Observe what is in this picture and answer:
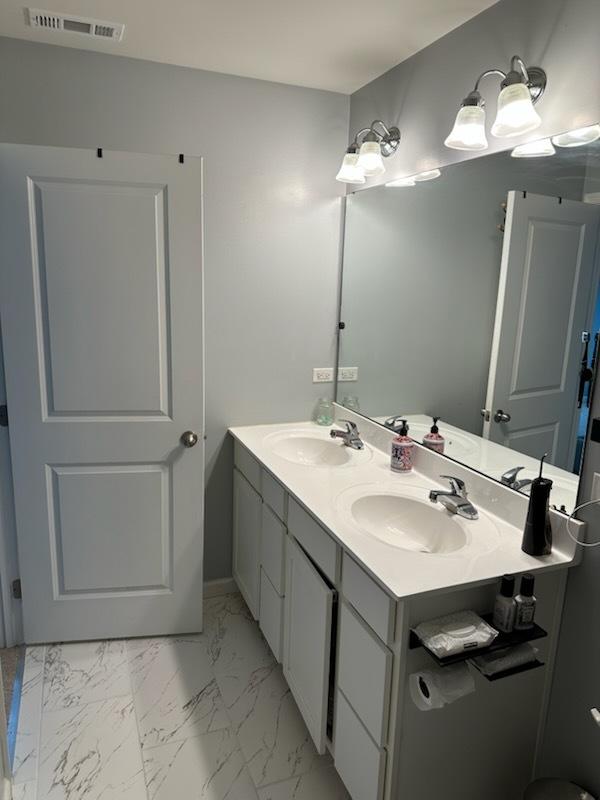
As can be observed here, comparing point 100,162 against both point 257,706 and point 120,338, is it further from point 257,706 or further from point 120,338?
point 257,706

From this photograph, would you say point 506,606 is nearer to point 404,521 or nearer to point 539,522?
point 539,522

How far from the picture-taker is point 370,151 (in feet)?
7.76

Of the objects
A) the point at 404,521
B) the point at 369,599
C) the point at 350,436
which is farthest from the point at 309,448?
the point at 369,599

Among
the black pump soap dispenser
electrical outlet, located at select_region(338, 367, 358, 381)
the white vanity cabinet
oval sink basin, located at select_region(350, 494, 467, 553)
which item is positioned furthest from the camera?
electrical outlet, located at select_region(338, 367, 358, 381)

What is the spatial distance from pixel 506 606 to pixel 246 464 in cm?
140

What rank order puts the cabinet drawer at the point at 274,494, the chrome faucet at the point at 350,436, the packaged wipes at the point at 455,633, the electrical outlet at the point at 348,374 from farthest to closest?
the electrical outlet at the point at 348,374 → the chrome faucet at the point at 350,436 → the cabinet drawer at the point at 274,494 → the packaged wipes at the point at 455,633

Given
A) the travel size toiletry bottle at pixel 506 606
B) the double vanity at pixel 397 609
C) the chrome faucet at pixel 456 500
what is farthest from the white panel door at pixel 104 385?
the travel size toiletry bottle at pixel 506 606

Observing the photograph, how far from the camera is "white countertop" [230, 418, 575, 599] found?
145cm

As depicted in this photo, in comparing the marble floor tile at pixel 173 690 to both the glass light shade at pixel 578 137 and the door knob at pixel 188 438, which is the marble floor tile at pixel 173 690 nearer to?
the door knob at pixel 188 438

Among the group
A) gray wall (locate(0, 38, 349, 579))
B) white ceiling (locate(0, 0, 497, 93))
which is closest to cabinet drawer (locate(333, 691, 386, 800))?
gray wall (locate(0, 38, 349, 579))

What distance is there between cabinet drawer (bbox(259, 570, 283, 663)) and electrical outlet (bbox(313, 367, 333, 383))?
1003 mm

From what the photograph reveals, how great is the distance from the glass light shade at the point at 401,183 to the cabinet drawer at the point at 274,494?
1.33 metres

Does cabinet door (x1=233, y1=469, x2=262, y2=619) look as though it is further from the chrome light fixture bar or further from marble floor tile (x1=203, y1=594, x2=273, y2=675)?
the chrome light fixture bar

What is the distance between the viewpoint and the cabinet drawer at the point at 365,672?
1446 mm
